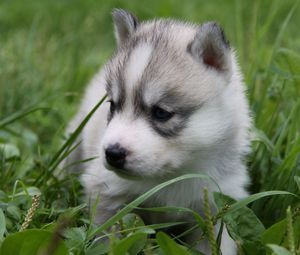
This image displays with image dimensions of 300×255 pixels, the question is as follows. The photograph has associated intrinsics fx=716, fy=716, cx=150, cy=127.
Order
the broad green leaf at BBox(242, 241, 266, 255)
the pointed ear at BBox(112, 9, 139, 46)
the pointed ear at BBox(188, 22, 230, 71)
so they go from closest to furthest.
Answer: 1. the broad green leaf at BBox(242, 241, 266, 255)
2. the pointed ear at BBox(188, 22, 230, 71)
3. the pointed ear at BBox(112, 9, 139, 46)

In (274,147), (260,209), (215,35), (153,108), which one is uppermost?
(215,35)

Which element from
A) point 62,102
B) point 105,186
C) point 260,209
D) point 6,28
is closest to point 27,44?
point 62,102

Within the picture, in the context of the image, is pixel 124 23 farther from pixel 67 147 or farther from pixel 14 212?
A: pixel 14 212

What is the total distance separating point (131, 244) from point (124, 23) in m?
1.60

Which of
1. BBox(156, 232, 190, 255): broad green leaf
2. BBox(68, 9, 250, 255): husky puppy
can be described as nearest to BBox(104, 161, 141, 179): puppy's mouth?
BBox(68, 9, 250, 255): husky puppy

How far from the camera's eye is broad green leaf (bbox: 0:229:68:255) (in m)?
3.11

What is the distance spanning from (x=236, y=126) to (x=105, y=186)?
84 cm

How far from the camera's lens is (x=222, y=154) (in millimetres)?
4109

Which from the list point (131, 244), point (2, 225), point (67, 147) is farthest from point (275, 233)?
point (67, 147)

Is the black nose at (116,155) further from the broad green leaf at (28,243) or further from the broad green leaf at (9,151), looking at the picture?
the broad green leaf at (9,151)

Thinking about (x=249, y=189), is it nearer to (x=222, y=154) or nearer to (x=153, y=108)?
(x=222, y=154)

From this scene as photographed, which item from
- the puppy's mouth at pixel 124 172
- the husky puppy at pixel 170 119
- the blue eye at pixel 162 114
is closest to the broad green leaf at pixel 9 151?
the husky puppy at pixel 170 119

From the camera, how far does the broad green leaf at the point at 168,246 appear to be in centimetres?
324

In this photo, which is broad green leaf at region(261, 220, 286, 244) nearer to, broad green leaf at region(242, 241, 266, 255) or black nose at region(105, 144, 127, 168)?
broad green leaf at region(242, 241, 266, 255)
